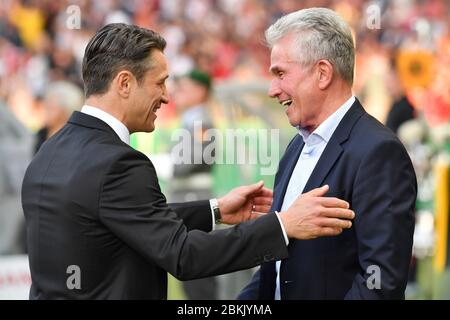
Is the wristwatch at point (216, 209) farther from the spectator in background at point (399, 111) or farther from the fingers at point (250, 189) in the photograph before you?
the spectator in background at point (399, 111)

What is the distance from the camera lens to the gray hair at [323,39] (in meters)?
3.30

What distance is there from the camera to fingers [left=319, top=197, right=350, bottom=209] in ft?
9.63

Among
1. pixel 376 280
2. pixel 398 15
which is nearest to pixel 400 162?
pixel 376 280

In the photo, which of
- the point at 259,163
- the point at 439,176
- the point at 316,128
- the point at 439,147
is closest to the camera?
the point at 316,128

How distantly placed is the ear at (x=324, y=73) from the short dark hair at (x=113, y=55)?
63 centimetres

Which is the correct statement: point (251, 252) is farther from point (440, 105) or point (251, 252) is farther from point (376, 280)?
point (440, 105)

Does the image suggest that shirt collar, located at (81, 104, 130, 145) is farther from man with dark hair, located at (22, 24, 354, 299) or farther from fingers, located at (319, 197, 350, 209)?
fingers, located at (319, 197, 350, 209)

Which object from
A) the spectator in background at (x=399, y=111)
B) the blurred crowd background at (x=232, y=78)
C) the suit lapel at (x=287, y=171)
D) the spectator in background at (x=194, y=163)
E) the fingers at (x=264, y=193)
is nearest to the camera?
the suit lapel at (x=287, y=171)

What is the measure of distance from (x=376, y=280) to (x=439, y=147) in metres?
6.40

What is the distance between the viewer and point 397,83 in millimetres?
10125

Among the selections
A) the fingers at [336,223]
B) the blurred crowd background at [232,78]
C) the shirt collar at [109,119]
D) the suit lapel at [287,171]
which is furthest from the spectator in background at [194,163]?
the fingers at [336,223]

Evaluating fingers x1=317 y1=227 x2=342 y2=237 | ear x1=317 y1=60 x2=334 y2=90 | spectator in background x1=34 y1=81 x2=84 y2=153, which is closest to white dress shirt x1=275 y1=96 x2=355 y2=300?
ear x1=317 y1=60 x2=334 y2=90

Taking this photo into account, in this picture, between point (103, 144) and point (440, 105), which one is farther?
point (440, 105)

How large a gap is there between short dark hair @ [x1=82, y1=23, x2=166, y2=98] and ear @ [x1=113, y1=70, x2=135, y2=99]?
0.01 meters
